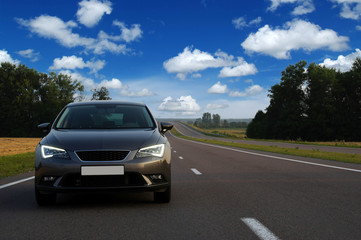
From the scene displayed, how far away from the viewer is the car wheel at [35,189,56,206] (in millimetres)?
5512

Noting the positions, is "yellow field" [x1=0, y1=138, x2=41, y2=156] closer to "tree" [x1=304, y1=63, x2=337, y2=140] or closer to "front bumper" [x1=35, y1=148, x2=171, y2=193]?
"front bumper" [x1=35, y1=148, x2=171, y2=193]

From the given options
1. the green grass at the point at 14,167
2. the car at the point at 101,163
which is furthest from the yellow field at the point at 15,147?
the car at the point at 101,163

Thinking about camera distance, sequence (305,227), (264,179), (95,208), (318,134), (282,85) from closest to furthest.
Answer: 1. (305,227)
2. (95,208)
3. (264,179)
4. (318,134)
5. (282,85)

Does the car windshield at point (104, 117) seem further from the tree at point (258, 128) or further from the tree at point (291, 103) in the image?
the tree at point (258, 128)

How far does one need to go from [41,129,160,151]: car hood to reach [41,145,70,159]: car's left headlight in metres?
0.06

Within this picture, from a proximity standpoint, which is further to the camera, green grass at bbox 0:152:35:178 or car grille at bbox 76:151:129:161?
green grass at bbox 0:152:35:178

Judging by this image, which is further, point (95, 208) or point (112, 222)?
point (95, 208)

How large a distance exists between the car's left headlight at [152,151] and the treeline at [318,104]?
68062 mm

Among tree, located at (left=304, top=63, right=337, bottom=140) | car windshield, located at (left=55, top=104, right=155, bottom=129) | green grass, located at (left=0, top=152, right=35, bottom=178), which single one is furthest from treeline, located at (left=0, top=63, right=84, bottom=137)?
car windshield, located at (left=55, top=104, right=155, bottom=129)

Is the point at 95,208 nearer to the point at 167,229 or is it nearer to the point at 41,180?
the point at 41,180

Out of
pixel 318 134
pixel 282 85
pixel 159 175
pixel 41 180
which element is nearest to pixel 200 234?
pixel 159 175

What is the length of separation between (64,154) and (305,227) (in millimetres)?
3246

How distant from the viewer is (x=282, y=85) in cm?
8281

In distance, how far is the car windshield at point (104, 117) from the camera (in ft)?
21.1
